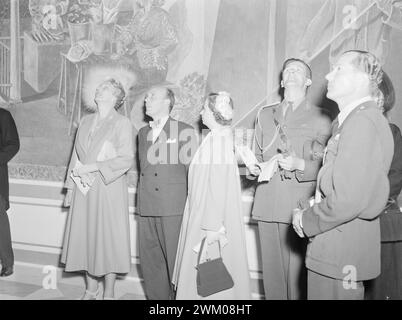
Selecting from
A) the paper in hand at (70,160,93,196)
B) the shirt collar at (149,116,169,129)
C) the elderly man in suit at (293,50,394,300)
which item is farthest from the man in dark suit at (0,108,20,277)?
the elderly man in suit at (293,50,394,300)

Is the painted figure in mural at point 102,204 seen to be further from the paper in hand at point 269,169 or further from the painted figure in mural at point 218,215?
the paper in hand at point 269,169

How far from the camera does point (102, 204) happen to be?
3.46 m

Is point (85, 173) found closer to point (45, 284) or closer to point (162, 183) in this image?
point (162, 183)

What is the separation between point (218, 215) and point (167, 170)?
82 cm

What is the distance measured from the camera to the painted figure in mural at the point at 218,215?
2.77m

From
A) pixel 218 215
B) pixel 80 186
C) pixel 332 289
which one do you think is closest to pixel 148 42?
pixel 80 186

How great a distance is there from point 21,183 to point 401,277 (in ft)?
13.4

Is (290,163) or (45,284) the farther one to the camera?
(45,284)

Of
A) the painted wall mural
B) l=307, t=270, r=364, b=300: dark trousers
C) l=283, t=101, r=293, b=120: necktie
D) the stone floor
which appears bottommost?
the stone floor

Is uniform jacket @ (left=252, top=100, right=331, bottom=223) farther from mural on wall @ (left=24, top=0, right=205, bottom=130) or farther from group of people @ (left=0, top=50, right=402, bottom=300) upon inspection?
mural on wall @ (left=24, top=0, right=205, bottom=130)

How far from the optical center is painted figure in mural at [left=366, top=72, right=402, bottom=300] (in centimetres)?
297

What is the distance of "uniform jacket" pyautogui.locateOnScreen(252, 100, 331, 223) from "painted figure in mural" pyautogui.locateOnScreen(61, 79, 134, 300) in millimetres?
1148

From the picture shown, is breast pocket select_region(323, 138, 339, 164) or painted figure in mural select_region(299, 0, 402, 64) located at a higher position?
painted figure in mural select_region(299, 0, 402, 64)

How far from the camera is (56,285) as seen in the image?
13.8 feet
